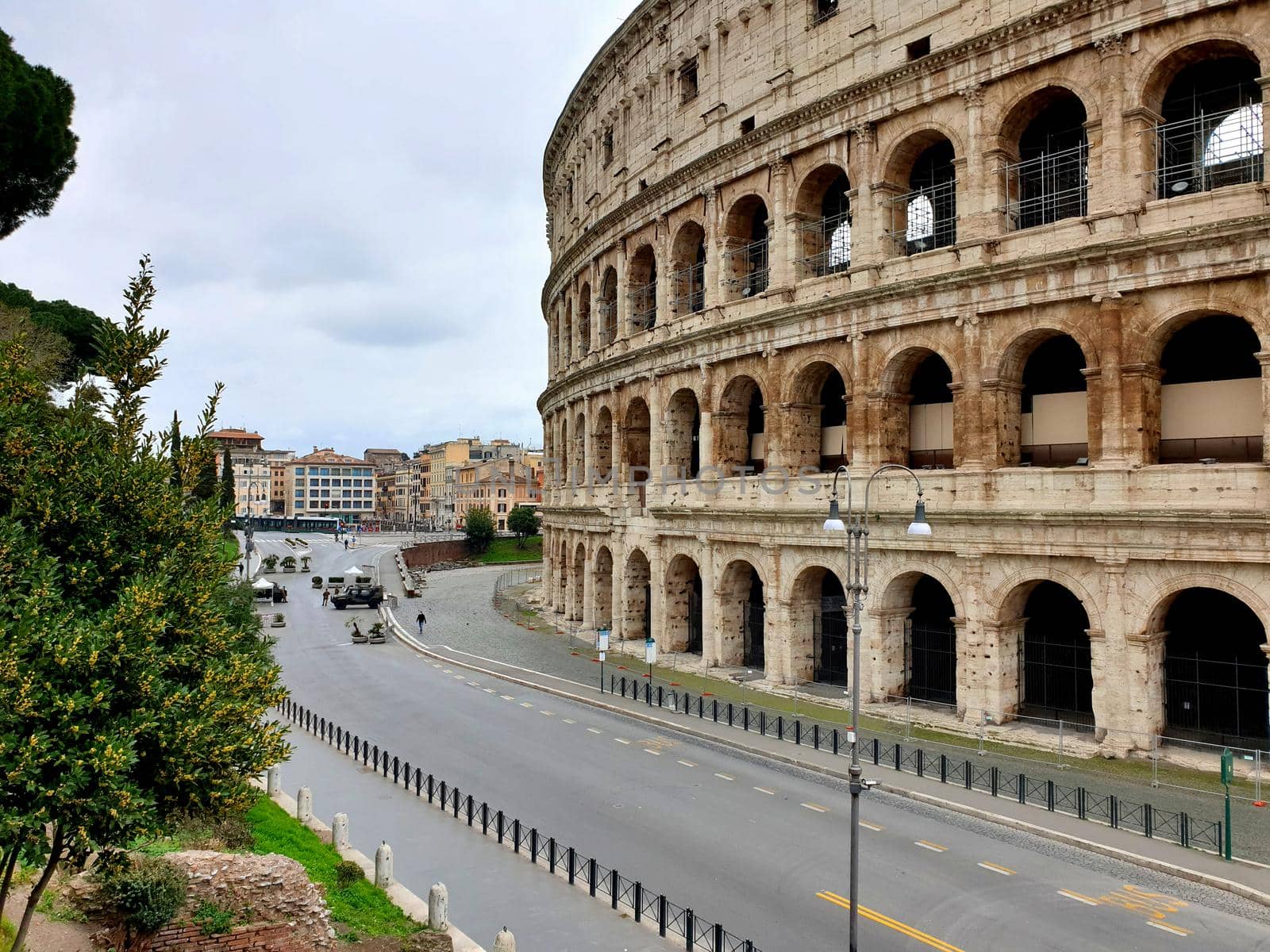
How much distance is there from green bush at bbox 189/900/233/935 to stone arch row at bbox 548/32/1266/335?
78.3 feet

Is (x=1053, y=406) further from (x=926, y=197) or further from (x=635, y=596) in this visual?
(x=635, y=596)

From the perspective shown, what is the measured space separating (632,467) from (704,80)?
54.1ft

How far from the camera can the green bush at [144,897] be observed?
11.1m

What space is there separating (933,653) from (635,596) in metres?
15.4

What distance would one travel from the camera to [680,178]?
3541 centimetres

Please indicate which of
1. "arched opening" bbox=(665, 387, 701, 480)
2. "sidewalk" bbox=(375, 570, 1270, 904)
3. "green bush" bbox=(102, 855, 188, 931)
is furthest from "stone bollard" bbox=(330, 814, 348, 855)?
"arched opening" bbox=(665, 387, 701, 480)

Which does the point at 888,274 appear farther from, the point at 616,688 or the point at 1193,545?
the point at 616,688

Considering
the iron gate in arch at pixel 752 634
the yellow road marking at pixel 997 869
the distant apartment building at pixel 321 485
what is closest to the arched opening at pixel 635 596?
the iron gate in arch at pixel 752 634

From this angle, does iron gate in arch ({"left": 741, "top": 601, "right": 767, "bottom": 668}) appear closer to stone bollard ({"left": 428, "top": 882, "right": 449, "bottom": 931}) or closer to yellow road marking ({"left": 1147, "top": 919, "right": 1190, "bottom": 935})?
yellow road marking ({"left": 1147, "top": 919, "right": 1190, "bottom": 935})

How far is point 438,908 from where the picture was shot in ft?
42.6

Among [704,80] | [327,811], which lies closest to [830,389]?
[704,80]

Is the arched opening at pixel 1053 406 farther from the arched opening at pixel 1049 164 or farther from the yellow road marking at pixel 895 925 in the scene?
the yellow road marking at pixel 895 925

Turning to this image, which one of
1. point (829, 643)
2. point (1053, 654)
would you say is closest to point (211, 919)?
point (1053, 654)

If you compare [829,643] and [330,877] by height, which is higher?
[829,643]
